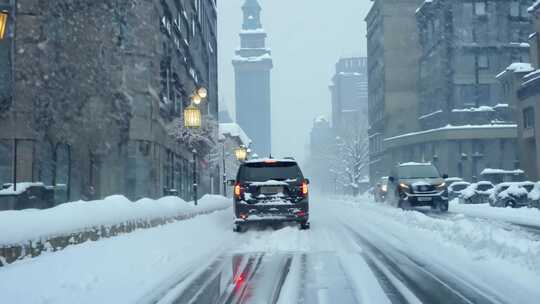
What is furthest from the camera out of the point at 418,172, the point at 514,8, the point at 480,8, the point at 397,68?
the point at 397,68

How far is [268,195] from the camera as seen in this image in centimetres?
1376

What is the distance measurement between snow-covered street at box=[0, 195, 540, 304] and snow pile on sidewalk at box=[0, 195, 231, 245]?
35 centimetres

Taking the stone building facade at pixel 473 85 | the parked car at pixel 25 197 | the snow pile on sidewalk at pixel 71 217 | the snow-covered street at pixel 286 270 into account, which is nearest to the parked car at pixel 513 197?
the snow-covered street at pixel 286 270

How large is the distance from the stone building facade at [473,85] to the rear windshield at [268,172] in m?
43.1

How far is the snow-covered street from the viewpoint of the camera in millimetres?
6352

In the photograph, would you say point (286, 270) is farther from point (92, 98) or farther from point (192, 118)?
point (92, 98)

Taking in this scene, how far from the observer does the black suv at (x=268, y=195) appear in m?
13.7

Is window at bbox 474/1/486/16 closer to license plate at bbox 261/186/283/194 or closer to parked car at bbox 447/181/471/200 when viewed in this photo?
parked car at bbox 447/181/471/200

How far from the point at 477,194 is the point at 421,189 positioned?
8525mm

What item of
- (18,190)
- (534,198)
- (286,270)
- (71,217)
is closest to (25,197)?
(18,190)

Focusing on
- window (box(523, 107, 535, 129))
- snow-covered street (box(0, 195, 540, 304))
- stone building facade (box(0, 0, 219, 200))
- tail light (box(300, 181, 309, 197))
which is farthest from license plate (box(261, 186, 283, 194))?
window (box(523, 107, 535, 129))

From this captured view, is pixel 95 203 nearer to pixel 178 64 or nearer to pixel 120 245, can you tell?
pixel 120 245

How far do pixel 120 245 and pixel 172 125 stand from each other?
23.6m

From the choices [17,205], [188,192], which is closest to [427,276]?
[17,205]
